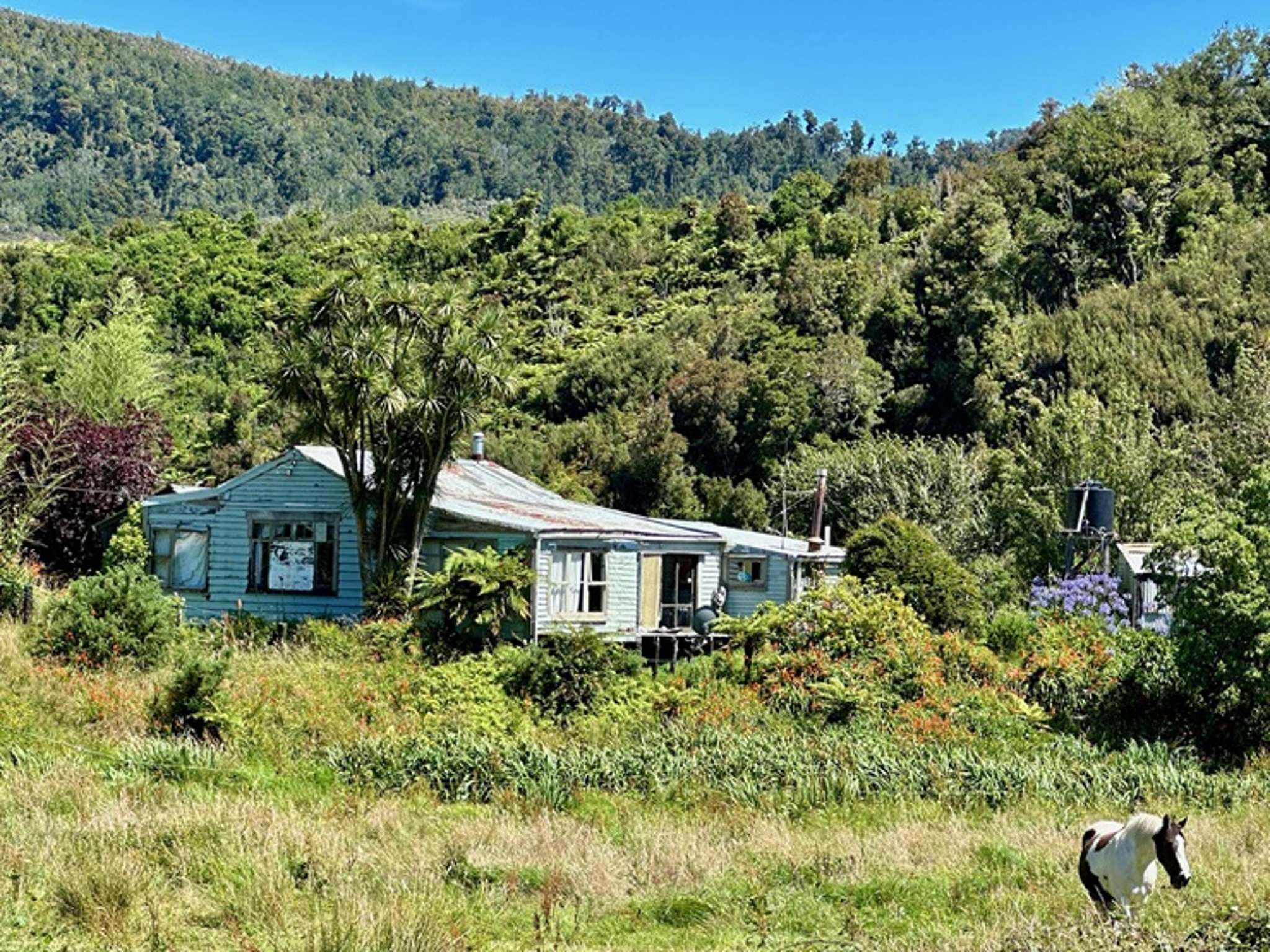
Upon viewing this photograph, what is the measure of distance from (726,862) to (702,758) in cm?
493

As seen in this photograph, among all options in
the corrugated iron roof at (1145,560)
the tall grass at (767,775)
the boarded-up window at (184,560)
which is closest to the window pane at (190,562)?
the boarded-up window at (184,560)

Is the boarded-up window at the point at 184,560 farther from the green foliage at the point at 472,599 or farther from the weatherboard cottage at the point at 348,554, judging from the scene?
the green foliage at the point at 472,599

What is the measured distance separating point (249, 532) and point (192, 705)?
13.3 metres

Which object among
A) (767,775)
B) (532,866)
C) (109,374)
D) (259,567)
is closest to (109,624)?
(259,567)

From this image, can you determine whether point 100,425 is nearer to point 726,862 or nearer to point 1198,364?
point 726,862

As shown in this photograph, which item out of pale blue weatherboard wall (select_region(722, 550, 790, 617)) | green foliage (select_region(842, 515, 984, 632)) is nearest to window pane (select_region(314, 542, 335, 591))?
pale blue weatherboard wall (select_region(722, 550, 790, 617))

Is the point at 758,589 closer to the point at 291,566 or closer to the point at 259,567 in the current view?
the point at 291,566

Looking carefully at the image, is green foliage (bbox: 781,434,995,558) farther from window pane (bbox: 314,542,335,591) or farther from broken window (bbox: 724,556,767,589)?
window pane (bbox: 314,542,335,591)

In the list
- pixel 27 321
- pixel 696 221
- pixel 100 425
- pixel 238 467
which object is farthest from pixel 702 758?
pixel 696 221

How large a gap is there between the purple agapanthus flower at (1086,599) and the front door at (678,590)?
715cm

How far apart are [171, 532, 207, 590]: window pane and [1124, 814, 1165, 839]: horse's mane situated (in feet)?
79.6

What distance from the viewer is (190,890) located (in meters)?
9.52

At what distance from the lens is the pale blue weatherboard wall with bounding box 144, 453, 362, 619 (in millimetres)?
29219

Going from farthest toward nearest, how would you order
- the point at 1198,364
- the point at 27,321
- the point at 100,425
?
the point at 27,321 < the point at 1198,364 < the point at 100,425
